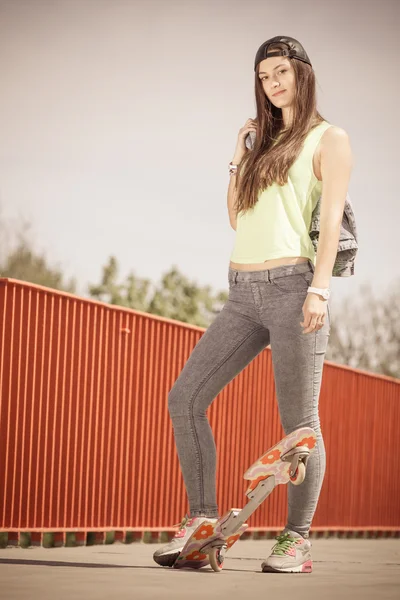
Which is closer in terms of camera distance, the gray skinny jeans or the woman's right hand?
the gray skinny jeans

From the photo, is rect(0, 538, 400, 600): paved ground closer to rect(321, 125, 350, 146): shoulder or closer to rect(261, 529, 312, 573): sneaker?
rect(261, 529, 312, 573): sneaker

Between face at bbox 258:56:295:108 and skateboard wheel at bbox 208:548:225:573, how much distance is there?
150 cm

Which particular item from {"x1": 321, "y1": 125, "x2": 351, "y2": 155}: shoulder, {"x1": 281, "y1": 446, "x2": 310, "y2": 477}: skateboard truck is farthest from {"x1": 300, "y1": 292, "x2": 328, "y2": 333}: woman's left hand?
{"x1": 321, "y1": 125, "x2": 351, "y2": 155}: shoulder

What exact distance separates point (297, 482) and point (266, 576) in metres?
0.32

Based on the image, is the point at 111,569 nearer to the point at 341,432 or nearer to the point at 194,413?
the point at 194,413

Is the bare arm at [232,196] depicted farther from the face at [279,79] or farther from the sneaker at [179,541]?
the sneaker at [179,541]

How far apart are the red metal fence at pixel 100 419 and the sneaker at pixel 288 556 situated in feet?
8.30

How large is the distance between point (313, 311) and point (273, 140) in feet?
2.16

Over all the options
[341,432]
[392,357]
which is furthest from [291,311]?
[392,357]

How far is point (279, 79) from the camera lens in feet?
12.3

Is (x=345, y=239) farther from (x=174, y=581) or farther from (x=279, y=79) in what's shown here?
(x=174, y=581)

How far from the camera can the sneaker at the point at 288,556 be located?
12.0 feet

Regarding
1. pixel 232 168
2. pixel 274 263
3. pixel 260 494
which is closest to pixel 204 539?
pixel 260 494

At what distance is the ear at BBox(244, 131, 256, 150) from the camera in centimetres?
386
